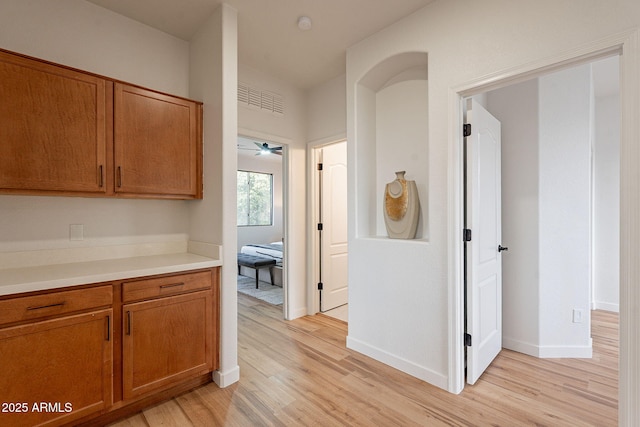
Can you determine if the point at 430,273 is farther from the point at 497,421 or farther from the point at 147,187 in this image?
the point at 147,187

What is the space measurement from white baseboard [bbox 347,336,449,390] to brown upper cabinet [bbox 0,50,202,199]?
1929 mm

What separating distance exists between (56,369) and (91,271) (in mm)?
527

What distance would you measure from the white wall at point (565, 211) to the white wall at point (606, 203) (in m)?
Answer: 1.82

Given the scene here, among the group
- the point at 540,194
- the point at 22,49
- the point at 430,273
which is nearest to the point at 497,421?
the point at 430,273

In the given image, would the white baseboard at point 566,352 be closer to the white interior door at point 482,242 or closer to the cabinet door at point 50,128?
the white interior door at point 482,242

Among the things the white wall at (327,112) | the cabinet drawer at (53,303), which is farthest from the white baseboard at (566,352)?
the cabinet drawer at (53,303)

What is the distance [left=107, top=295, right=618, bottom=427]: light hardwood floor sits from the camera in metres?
1.87

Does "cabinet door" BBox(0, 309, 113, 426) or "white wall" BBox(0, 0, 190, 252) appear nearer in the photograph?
"cabinet door" BBox(0, 309, 113, 426)

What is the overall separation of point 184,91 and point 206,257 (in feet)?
4.93

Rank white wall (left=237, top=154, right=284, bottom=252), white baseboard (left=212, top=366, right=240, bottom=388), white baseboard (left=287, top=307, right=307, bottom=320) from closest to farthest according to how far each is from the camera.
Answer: white baseboard (left=212, top=366, right=240, bottom=388) → white baseboard (left=287, top=307, right=307, bottom=320) → white wall (left=237, top=154, right=284, bottom=252)

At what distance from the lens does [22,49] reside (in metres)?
1.98

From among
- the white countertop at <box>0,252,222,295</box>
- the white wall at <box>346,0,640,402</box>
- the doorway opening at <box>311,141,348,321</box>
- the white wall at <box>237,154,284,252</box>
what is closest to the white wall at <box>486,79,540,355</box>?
the white wall at <box>346,0,640,402</box>

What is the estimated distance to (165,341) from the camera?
6.57ft

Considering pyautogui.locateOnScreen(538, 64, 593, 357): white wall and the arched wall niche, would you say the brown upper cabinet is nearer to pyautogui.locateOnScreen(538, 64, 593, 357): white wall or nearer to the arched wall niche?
the arched wall niche
